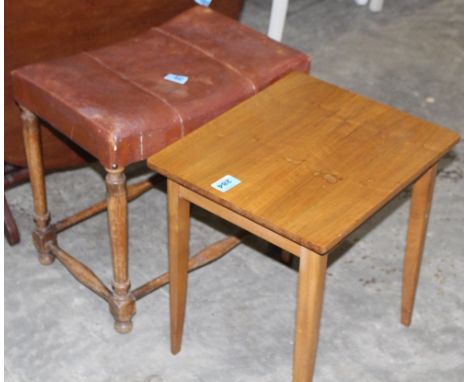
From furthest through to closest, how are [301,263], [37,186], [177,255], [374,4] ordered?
[374,4]
[37,186]
[177,255]
[301,263]

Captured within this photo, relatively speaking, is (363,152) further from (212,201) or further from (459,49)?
(459,49)

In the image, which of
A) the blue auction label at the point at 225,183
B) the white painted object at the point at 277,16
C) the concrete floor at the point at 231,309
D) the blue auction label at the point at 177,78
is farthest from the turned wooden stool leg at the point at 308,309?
the white painted object at the point at 277,16

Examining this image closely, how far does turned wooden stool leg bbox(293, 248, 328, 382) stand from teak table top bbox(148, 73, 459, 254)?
7 cm

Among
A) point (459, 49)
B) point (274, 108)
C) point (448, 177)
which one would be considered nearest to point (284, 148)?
point (274, 108)

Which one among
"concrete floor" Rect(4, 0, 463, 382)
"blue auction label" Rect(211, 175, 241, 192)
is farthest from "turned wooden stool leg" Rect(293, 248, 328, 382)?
"concrete floor" Rect(4, 0, 463, 382)

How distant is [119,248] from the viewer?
2250 mm

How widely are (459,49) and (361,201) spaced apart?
217 cm

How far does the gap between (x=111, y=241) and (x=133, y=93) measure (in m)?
0.36

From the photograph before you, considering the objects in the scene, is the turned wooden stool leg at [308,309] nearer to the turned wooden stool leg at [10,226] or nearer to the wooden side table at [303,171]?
the wooden side table at [303,171]

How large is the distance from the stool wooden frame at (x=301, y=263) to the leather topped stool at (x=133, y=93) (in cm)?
14

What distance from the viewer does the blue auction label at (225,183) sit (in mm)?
1902

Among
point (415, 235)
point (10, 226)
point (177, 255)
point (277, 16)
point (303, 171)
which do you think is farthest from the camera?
point (277, 16)

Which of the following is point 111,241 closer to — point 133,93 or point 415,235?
point 133,93

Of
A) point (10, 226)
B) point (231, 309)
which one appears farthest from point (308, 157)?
point (10, 226)
